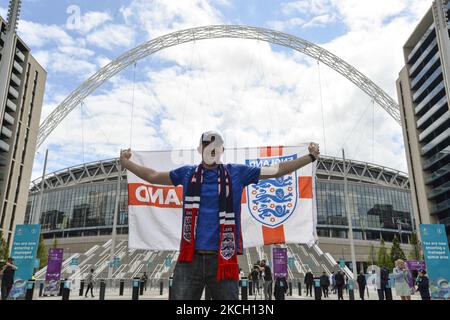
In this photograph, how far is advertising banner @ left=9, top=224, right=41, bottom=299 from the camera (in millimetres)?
17469

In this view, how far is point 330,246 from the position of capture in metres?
86.6

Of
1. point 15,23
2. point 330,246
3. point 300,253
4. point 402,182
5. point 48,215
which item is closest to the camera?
point 15,23

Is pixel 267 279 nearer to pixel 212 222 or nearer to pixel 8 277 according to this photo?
pixel 8 277

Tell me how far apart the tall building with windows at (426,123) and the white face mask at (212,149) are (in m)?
69.3

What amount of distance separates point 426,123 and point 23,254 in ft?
232

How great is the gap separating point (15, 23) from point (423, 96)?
74.1 m

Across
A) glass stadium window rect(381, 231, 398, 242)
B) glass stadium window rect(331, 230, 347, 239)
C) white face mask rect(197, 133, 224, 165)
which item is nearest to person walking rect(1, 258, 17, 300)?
white face mask rect(197, 133, 224, 165)

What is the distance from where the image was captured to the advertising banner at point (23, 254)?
17469mm

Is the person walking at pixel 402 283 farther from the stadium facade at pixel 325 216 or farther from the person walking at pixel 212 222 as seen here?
the stadium facade at pixel 325 216

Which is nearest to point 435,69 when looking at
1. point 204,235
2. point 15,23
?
point 15,23

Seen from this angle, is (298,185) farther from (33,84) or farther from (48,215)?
(48,215)

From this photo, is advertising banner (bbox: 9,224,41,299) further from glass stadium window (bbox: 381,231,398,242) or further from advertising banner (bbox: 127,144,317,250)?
glass stadium window (bbox: 381,231,398,242)

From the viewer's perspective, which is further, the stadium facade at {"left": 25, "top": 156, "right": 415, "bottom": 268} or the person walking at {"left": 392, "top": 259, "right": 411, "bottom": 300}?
the stadium facade at {"left": 25, "top": 156, "right": 415, "bottom": 268}

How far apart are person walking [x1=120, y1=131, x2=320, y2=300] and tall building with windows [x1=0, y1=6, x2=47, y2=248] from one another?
234 feet
